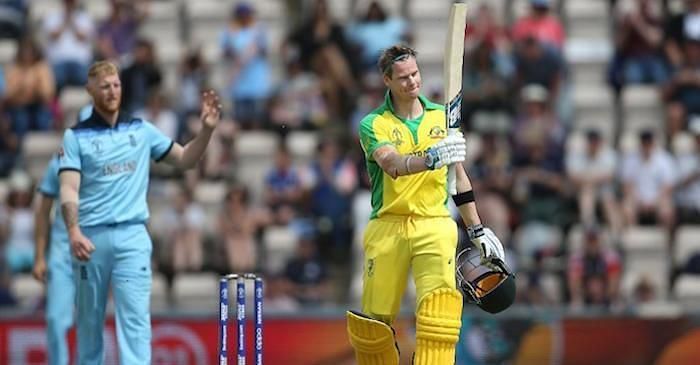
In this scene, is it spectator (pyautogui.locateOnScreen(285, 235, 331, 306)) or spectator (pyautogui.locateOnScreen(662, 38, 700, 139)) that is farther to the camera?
spectator (pyautogui.locateOnScreen(662, 38, 700, 139))

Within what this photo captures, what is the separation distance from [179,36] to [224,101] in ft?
4.48

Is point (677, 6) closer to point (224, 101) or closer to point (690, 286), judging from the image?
point (690, 286)

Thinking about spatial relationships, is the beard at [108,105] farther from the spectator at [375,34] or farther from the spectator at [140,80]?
the spectator at [375,34]

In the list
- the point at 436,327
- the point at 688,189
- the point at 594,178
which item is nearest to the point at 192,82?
the point at 594,178

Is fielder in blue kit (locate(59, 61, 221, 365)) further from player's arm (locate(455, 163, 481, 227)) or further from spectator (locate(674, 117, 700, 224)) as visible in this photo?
spectator (locate(674, 117, 700, 224))

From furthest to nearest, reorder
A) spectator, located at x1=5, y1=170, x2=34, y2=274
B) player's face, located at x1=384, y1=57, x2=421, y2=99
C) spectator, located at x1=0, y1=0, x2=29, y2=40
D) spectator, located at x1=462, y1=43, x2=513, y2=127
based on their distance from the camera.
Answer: spectator, located at x1=0, y1=0, x2=29, y2=40
spectator, located at x1=462, y1=43, x2=513, y2=127
spectator, located at x1=5, y1=170, x2=34, y2=274
player's face, located at x1=384, y1=57, x2=421, y2=99

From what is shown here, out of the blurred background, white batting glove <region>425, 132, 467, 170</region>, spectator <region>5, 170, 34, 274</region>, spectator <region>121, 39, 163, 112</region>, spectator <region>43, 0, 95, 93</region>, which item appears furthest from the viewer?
spectator <region>43, 0, 95, 93</region>

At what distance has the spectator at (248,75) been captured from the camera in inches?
640

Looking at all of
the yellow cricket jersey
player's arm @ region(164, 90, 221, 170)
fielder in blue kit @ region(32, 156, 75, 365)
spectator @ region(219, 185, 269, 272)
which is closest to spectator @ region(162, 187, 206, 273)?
spectator @ region(219, 185, 269, 272)

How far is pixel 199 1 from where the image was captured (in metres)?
17.4

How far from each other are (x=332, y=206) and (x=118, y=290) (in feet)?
18.2

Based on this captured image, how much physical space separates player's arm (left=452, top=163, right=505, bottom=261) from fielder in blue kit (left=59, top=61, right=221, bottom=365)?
1.60 meters

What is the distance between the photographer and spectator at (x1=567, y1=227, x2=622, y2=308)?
47.3 feet

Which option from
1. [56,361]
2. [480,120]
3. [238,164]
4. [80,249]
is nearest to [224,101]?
[238,164]
